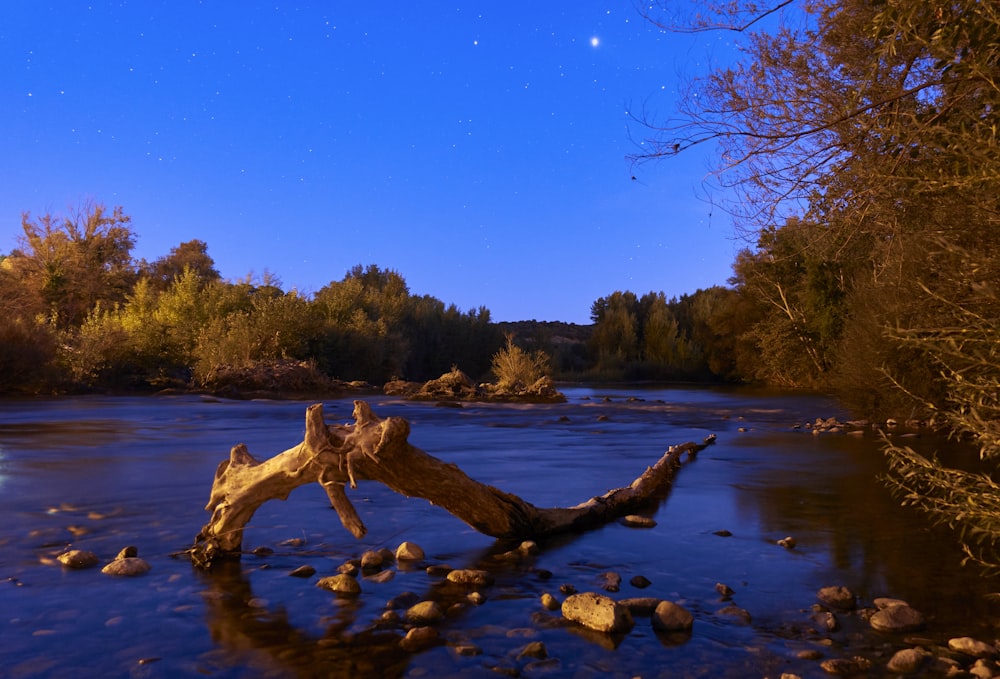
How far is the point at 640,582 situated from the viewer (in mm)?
4234

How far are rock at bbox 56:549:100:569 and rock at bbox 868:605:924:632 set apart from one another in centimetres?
421

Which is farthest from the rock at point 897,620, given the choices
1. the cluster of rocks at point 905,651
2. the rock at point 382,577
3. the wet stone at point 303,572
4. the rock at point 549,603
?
the wet stone at point 303,572

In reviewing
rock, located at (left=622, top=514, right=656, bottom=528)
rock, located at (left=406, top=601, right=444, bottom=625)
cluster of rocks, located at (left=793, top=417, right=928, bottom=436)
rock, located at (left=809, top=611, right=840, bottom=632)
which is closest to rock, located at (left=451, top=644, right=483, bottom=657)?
rock, located at (left=406, top=601, right=444, bottom=625)

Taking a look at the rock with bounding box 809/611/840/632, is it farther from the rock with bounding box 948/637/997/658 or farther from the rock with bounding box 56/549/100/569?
the rock with bounding box 56/549/100/569

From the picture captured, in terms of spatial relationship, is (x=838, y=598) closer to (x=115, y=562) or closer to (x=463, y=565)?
(x=463, y=565)

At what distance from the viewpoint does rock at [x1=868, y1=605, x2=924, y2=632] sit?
347 cm

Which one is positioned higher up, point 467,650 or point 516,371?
point 516,371

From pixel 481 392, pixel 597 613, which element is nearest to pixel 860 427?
pixel 481 392

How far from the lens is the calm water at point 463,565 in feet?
10.5

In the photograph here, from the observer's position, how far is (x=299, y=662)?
125 inches

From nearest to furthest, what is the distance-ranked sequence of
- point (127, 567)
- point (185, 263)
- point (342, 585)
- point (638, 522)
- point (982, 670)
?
1. point (982, 670)
2. point (342, 585)
3. point (127, 567)
4. point (638, 522)
5. point (185, 263)

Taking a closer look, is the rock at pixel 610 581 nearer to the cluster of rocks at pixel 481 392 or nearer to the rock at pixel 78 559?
the rock at pixel 78 559

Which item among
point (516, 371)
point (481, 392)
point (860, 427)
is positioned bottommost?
point (860, 427)

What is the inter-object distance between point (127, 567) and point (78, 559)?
392 millimetres
